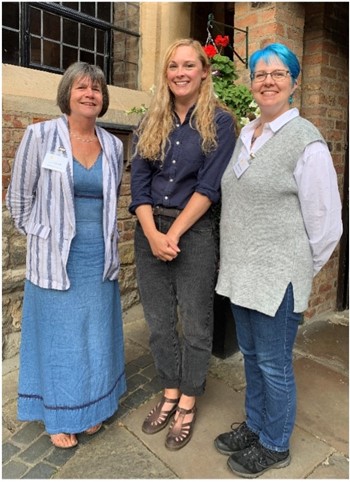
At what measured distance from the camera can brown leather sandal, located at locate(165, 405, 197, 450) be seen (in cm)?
233

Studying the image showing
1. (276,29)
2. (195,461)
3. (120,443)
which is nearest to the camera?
(195,461)

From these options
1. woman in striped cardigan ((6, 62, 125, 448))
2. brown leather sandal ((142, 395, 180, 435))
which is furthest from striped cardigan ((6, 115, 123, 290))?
brown leather sandal ((142, 395, 180, 435))

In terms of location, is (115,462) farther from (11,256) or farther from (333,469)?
(11,256)

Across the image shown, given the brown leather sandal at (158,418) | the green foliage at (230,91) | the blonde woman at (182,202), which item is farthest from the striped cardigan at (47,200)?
the green foliage at (230,91)

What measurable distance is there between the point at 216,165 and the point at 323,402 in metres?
1.81

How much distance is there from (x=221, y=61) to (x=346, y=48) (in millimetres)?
1531

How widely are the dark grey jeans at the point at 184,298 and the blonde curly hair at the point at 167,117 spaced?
1.19 feet

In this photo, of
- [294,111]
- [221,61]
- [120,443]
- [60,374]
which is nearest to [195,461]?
[120,443]

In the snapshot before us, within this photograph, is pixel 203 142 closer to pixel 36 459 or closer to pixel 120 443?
pixel 120 443

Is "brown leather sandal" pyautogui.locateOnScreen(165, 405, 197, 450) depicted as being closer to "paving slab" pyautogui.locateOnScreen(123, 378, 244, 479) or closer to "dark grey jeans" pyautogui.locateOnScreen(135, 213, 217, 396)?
"paving slab" pyautogui.locateOnScreen(123, 378, 244, 479)

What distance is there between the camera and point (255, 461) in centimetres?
213

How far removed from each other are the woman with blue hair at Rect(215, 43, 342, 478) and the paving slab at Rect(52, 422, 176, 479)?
0.68m

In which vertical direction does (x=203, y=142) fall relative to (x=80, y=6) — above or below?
below

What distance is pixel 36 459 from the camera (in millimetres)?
2291
